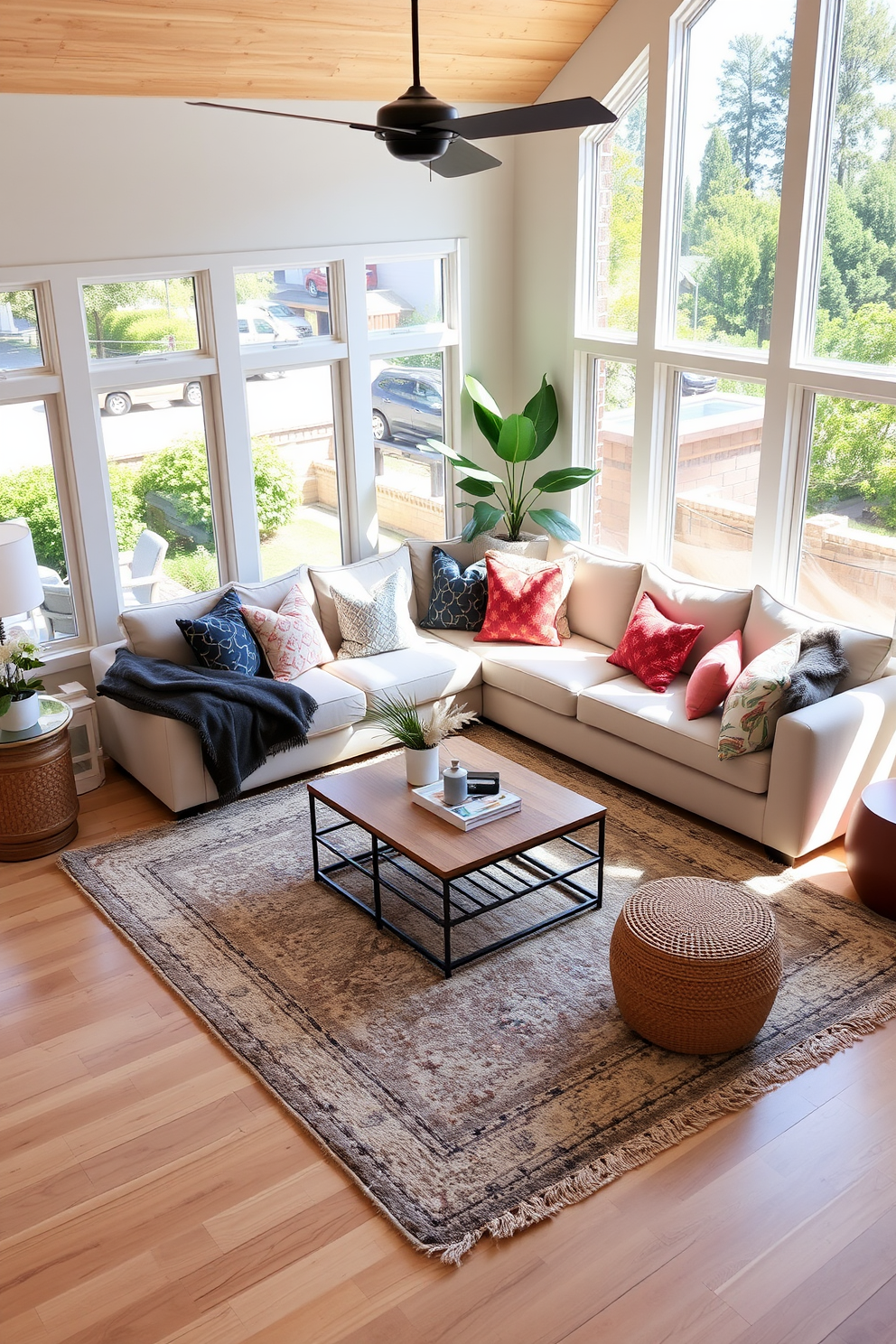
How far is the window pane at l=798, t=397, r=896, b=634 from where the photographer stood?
525cm

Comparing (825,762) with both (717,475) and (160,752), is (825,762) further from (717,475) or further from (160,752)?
(160,752)

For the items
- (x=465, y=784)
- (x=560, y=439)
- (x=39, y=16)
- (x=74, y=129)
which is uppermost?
(x=39, y=16)

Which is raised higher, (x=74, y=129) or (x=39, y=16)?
(x=39, y=16)

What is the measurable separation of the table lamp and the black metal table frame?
4.99 feet

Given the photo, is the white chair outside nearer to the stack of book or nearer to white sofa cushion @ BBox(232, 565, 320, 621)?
white sofa cushion @ BBox(232, 565, 320, 621)

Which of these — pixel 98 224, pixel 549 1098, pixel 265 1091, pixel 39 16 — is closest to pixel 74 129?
pixel 98 224

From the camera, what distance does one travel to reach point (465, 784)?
4508mm

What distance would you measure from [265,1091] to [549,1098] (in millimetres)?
896

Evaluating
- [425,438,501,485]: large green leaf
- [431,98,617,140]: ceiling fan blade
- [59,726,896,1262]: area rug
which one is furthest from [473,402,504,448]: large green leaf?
[431,98,617,140]: ceiling fan blade

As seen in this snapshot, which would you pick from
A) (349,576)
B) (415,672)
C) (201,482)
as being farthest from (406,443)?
(415,672)

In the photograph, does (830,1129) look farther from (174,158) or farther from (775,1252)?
(174,158)

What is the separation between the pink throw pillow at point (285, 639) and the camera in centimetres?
578

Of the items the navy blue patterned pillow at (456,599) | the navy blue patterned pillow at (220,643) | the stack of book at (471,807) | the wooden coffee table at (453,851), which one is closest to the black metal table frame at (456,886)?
the wooden coffee table at (453,851)

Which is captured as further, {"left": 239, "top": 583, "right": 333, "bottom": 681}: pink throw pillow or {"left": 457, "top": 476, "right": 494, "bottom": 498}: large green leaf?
{"left": 457, "top": 476, "right": 494, "bottom": 498}: large green leaf
